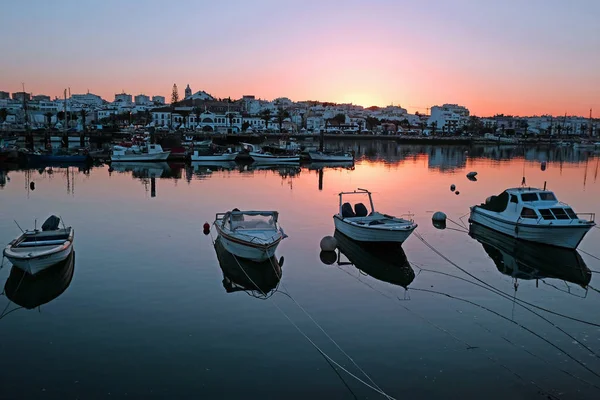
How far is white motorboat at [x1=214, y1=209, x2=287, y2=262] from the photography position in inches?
688

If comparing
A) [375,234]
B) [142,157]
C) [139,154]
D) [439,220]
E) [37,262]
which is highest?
[139,154]

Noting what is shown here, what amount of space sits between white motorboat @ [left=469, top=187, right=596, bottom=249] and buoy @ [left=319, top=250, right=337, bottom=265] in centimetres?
809

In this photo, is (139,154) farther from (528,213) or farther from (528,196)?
(528,213)

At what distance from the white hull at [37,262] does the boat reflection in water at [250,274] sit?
512cm

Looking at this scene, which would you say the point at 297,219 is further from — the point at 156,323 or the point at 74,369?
the point at 74,369

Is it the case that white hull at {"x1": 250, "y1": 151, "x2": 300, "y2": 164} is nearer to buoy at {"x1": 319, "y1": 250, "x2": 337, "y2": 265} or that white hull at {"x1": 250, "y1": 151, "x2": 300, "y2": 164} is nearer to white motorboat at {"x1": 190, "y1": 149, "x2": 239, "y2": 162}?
white motorboat at {"x1": 190, "y1": 149, "x2": 239, "y2": 162}

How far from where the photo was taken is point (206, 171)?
5266 centimetres

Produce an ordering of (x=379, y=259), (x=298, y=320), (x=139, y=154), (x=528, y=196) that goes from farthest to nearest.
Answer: (x=139, y=154), (x=528, y=196), (x=379, y=259), (x=298, y=320)

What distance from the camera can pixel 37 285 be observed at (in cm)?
1580

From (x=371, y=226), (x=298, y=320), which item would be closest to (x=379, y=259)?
(x=371, y=226)

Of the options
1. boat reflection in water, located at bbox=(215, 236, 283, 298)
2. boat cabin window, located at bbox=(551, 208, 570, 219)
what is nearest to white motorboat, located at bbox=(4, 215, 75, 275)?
boat reflection in water, located at bbox=(215, 236, 283, 298)

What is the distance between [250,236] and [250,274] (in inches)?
51.8

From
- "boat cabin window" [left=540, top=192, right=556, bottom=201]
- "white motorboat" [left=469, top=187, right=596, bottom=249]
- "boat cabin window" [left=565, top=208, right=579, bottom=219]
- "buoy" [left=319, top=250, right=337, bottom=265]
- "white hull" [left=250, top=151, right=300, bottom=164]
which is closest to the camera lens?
"buoy" [left=319, top=250, right=337, bottom=265]

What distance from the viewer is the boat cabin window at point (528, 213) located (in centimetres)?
2166
